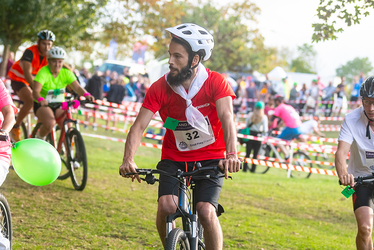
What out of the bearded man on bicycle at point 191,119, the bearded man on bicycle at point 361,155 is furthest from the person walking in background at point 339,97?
the bearded man on bicycle at point 191,119

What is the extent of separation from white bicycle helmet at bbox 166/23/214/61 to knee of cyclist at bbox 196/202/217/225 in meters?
1.20

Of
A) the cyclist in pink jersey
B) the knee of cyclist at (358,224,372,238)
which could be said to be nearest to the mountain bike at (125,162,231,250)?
the knee of cyclist at (358,224,372,238)

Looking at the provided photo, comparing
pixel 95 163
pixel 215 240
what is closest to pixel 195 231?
pixel 215 240

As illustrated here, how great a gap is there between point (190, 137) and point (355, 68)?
129m

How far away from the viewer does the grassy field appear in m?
5.32

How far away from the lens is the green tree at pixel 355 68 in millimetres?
118238

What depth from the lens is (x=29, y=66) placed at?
7.56 metres

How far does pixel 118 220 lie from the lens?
6.13 metres

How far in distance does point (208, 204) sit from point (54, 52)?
456 cm

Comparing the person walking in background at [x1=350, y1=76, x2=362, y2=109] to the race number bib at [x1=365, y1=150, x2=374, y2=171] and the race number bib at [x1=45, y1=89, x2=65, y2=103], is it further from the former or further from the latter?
the race number bib at [x1=365, y1=150, x2=374, y2=171]

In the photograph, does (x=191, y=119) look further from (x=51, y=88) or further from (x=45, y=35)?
(x=45, y=35)

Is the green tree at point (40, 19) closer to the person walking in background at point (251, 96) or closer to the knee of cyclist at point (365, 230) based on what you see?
the person walking in background at point (251, 96)

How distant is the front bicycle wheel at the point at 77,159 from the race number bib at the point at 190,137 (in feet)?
11.9

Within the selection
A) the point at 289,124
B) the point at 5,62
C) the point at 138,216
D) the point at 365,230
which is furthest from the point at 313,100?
the point at 365,230
